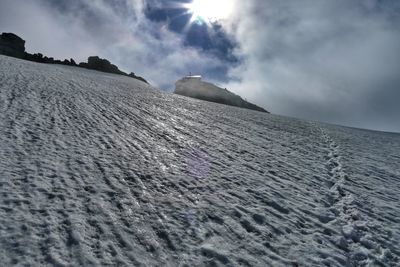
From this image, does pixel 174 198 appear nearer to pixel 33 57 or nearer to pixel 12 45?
pixel 33 57

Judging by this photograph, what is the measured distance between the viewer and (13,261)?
2617 mm

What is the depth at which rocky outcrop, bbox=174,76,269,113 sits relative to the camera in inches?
1663

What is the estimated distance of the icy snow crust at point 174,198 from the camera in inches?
122

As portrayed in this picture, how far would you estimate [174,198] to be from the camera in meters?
4.22


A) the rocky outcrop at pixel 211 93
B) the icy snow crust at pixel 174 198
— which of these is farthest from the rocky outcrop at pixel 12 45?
the icy snow crust at pixel 174 198

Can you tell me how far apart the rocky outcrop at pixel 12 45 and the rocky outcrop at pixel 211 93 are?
75.5 feet

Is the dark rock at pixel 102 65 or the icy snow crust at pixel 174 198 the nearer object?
the icy snow crust at pixel 174 198

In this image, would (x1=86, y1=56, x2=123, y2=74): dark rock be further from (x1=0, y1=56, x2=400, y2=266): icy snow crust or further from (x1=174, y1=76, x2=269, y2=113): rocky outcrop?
(x1=0, y1=56, x2=400, y2=266): icy snow crust

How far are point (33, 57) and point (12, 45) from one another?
4.61 metres

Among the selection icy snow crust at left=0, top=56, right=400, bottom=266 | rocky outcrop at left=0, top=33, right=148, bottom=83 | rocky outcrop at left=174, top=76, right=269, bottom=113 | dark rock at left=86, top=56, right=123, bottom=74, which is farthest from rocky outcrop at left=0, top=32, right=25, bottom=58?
icy snow crust at left=0, top=56, right=400, bottom=266

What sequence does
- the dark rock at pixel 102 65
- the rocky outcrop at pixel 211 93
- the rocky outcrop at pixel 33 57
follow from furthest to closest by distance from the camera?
1. the dark rock at pixel 102 65
2. the rocky outcrop at pixel 33 57
3. the rocky outcrop at pixel 211 93

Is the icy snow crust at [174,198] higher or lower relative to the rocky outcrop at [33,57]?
lower

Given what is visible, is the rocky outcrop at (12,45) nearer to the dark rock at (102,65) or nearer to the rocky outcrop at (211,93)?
the dark rock at (102,65)

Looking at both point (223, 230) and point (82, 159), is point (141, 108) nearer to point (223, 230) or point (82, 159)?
point (82, 159)
